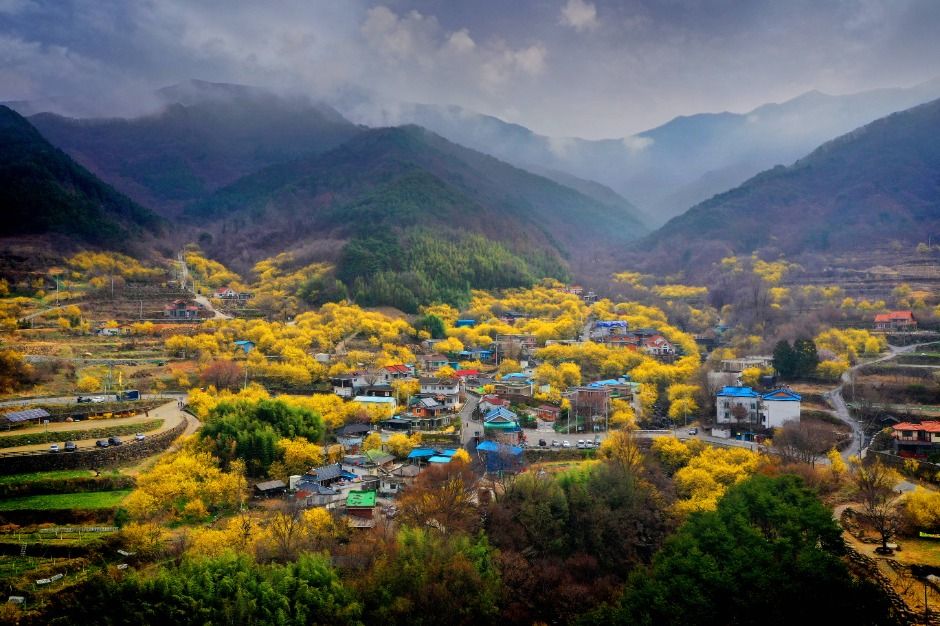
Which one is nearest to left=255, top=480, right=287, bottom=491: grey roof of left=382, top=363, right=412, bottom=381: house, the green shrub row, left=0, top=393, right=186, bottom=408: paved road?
the green shrub row

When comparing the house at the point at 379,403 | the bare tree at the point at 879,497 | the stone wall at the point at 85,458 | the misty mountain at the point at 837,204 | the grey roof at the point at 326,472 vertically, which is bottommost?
the bare tree at the point at 879,497

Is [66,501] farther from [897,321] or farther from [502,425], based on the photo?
[897,321]

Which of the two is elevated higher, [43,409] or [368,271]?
[368,271]

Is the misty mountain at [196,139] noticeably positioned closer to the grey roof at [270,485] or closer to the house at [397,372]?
the house at [397,372]

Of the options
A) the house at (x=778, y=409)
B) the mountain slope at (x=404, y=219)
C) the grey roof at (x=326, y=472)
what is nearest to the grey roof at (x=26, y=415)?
the grey roof at (x=326, y=472)

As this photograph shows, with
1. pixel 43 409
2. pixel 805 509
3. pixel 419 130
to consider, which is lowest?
pixel 805 509

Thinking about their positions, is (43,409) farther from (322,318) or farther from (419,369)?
(322,318)

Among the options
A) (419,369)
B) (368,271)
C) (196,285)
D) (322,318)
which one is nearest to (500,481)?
(419,369)
